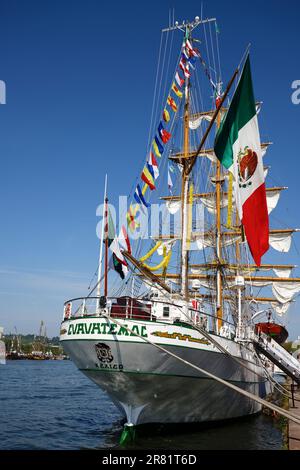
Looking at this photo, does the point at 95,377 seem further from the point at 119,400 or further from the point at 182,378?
the point at 182,378

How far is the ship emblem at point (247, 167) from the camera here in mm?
13641

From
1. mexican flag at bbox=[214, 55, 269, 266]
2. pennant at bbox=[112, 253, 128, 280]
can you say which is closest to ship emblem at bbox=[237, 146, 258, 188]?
mexican flag at bbox=[214, 55, 269, 266]

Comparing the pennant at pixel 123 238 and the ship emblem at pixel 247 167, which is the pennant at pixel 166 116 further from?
the ship emblem at pixel 247 167

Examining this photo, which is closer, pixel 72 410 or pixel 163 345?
pixel 163 345

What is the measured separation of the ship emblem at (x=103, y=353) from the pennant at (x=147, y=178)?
8.37 m

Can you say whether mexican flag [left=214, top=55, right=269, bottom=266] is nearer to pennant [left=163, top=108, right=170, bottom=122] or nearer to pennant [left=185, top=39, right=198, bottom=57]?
pennant [left=163, top=108, right=170, bottom=122]

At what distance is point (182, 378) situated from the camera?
56.5 feet

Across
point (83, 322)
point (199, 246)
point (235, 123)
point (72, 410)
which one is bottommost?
point (72, 410)

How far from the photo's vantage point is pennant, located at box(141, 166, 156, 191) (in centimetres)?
2155

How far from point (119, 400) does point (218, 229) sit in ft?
60.2

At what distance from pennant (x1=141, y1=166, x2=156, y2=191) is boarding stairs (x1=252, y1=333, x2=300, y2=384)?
38.8ft
